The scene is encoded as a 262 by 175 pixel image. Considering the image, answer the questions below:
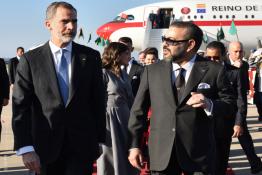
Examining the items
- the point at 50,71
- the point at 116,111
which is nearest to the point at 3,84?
the point at 116,111

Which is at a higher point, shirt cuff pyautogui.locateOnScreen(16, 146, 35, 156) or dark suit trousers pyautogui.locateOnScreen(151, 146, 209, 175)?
shirt cuff pyautogui.locateOnScreen(16, 146, 35, 156)

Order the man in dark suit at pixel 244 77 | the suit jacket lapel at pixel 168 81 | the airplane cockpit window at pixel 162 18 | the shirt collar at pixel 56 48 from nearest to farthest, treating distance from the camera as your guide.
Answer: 1. the suit jacket lapel at pixel 168 81
2. the shirt collar at pixel 56 48
3. the man in dark suit at pixel 244 77
4. the airplane cockpit window at pixel 162 18

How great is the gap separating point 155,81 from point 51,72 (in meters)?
0.78

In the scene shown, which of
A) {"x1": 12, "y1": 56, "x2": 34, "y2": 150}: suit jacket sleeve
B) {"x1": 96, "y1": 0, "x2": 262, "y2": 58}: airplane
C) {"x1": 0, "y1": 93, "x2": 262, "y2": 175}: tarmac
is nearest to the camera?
{"x1": 12, "y1": 56, "x2": 34, "y2": 150}: suit jacket sleeve

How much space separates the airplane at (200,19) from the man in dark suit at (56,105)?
3195 centimetres

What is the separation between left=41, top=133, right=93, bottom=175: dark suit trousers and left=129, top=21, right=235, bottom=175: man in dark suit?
1.34 feet

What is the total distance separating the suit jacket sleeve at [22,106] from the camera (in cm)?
429

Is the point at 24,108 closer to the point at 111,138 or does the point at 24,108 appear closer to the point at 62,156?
the point at 62,156

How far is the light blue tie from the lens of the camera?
14.5ft

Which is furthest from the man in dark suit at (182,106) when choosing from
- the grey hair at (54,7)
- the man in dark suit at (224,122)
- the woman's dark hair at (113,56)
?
the man in dark suit at (224,122)

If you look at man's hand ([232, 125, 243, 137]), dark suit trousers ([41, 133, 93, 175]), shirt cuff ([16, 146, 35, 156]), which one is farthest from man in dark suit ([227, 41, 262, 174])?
shirt cuff ([16, 146, 35, 156])

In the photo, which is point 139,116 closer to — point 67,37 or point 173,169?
point 173,169

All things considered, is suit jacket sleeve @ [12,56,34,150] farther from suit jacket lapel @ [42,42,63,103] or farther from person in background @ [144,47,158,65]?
person in background @ [144,47,158,65]

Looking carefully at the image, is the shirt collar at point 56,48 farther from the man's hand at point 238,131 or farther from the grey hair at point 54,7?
the man's hand at point 238,131
